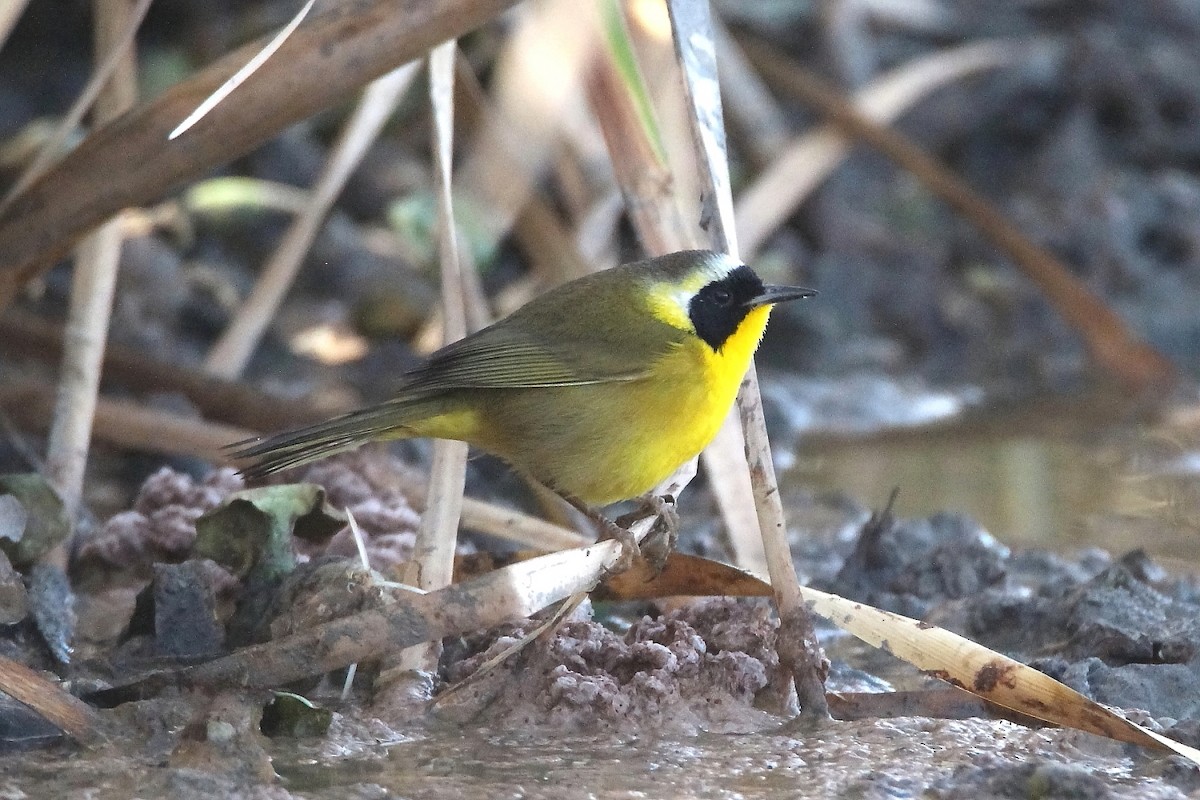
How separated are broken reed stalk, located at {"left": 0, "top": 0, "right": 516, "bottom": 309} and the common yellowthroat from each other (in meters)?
0.62

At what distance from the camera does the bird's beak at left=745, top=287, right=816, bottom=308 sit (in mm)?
3744

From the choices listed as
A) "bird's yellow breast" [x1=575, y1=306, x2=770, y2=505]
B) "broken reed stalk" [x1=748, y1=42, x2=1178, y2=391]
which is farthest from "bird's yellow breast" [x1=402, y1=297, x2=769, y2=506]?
"broken reed stalk" [x1=748, y1=42, x2=1178, y2=391]

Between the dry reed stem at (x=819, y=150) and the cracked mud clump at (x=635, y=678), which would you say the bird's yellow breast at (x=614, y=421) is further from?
the dry reed stem at (x=819, y=150)

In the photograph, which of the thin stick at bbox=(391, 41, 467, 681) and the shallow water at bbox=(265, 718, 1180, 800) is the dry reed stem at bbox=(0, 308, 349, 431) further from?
the shallow water at bbox=(265, 718, 1180, 800)

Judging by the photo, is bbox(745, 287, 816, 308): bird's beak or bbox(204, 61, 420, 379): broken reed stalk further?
bbox(204, 61, 420, 379): broken reed stalk

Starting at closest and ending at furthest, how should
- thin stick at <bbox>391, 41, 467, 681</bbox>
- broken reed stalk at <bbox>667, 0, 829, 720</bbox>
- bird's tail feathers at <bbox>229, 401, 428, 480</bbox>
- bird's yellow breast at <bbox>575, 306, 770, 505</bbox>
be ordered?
1. broken reed stalk at <bbox>667, 0, 829, 720</bbox>
2. thin stick at <bbox>391, 41, 467, 681</bbox>
3. bird's tail feathers at <bbox>229, 401, 428, 480</bbox>
4. bird's yellow breast at <bbox>575, 306, 770, 505</bbox>

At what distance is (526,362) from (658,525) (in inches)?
20.2

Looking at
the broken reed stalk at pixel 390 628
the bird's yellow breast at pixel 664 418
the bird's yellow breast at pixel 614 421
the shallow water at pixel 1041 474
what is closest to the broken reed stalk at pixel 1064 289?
the shallow water at pixel 1041 474

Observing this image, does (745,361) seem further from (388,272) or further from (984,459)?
(388,272)

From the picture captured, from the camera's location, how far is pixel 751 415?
298cm

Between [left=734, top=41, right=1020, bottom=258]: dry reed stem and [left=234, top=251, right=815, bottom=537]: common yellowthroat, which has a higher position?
[left=734, top=41, right=1020, bottom=258]: dry reed stem

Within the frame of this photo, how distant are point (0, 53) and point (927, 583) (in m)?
4.50

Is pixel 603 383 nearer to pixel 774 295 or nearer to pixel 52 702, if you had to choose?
pixel 774 295

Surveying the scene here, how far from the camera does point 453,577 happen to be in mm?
3408
